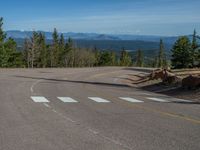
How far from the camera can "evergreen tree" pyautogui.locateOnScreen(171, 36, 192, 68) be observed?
97.5 m

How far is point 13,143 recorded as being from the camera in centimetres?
882

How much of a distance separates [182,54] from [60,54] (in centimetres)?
5182

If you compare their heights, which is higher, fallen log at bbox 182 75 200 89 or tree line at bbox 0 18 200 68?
fallen log at bbox 182 75 200 89

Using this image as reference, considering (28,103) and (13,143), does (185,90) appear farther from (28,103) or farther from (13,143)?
(13,143)

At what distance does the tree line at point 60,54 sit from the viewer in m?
97.9

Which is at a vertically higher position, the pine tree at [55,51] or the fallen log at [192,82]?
the fallen log at [192,82]

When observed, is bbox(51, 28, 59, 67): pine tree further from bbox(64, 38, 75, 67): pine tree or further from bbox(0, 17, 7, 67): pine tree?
bbox(0, 17, 7, 67): pine tree

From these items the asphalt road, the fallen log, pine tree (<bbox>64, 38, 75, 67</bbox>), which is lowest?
pine tree (<bbox>64, 38, 75, 67</bbox>)

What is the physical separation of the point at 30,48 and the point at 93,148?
105 m

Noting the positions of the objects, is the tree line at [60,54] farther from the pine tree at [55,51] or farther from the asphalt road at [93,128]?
the asphalt road at [93,128]

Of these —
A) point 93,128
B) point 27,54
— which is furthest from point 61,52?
point 93,128

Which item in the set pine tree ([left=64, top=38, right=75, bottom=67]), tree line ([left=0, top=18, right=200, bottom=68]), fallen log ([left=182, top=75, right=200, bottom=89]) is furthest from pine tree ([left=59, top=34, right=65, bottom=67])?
fallen log ([left=182, top=75, right=200, bottom=89])

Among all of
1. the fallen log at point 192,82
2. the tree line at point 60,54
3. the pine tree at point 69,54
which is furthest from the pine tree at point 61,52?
the fallen log at point 192,82

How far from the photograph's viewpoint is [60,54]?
140 metres
